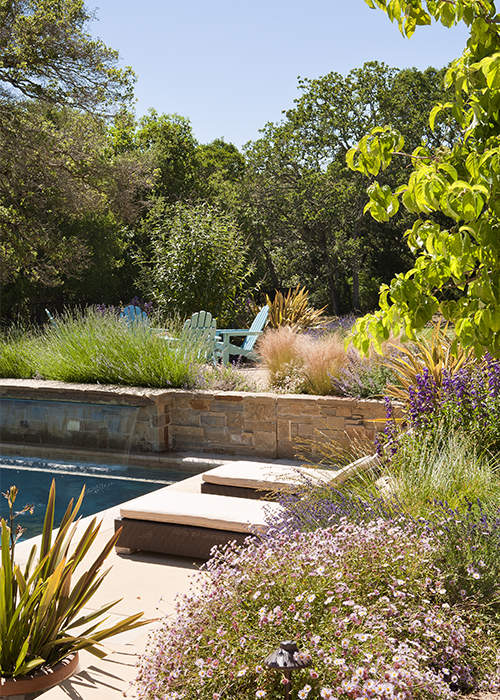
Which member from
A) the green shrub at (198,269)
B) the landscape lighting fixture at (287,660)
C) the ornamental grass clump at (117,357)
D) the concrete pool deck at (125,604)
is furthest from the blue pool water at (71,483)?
the green shrub at (198,269)

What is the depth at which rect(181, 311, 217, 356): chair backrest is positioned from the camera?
7682 millimetres

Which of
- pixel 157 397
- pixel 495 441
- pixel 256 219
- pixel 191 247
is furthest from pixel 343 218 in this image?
pixel 495 441

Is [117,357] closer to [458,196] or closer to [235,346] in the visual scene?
[235,346]

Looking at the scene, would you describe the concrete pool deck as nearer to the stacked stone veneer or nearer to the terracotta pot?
the terracotta pot

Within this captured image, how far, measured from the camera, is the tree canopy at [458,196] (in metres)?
1.86

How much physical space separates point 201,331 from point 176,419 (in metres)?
2.07

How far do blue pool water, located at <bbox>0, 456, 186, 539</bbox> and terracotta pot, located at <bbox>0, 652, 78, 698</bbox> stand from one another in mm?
2895

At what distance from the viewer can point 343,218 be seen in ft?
69.9

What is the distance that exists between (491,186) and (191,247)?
406 inches

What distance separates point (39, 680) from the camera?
2.13 metres

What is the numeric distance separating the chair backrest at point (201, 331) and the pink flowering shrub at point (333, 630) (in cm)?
546

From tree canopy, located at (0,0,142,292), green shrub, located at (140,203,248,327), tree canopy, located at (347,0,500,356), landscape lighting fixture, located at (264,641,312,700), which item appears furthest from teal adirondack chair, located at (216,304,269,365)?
landscape lighting fixture, located at (264,641,312,700)

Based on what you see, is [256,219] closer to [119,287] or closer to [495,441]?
[119,287]

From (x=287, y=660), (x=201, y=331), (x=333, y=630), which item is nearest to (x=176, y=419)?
(x=201, y=331)
